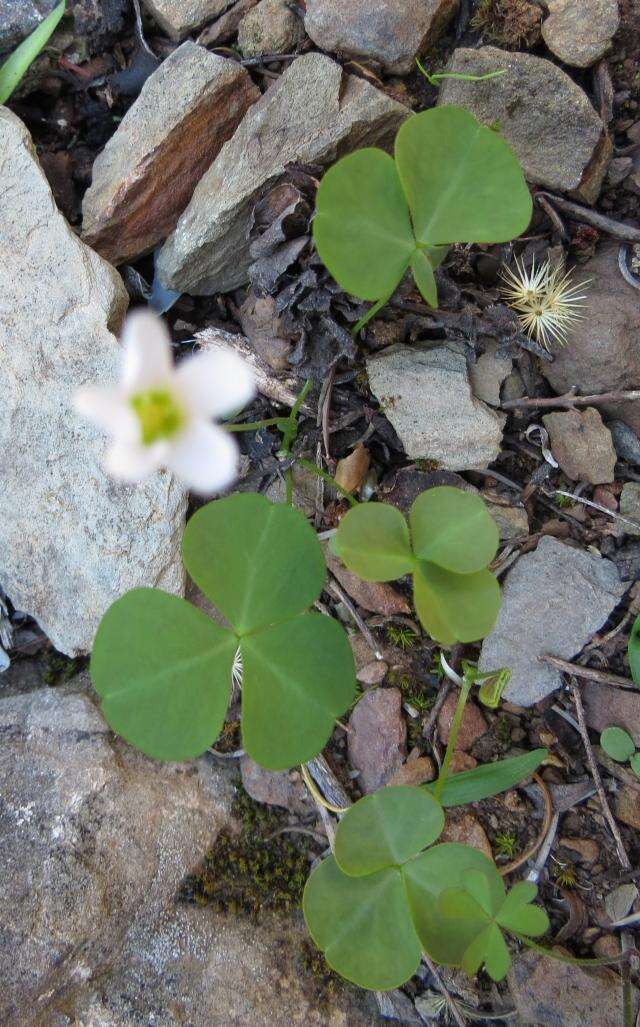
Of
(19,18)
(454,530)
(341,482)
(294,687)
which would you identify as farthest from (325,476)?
(19,18)

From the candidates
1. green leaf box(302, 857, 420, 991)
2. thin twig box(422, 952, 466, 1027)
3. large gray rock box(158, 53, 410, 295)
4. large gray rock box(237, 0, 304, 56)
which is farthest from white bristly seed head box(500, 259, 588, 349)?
thin twig box(422, 952, 466, 1027)

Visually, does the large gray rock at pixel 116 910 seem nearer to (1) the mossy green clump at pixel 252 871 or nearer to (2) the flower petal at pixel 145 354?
(1) the mossy green clump at pixel 252 871

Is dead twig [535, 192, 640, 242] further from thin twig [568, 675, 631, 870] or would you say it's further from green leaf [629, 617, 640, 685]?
thin twig [568, 675, 631, 870]

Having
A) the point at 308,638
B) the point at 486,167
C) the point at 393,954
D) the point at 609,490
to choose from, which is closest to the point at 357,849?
the point at 393,954

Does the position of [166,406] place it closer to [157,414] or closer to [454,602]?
[157,414]

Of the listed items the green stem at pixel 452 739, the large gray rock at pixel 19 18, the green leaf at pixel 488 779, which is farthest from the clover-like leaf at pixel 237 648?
the large gray rock at pixel 19 18

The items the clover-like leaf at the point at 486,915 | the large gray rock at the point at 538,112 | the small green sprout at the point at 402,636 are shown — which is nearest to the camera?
the clover-like leaf at the point at 486,915
